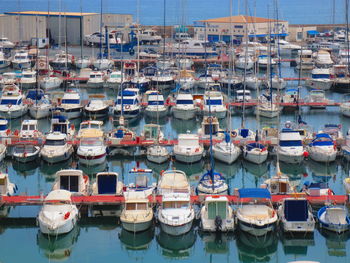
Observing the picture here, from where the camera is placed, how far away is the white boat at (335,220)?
22156 millimetres

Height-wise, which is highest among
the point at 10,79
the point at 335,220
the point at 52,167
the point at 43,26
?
the point at 43,26

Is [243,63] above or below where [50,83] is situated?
above

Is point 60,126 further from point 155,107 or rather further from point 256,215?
point 256,215

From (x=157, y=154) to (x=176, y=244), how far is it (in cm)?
887

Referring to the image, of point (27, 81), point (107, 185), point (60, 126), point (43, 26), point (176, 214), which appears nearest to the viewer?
point (176, 214)

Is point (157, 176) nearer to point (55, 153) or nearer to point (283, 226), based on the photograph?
point (55, 153)

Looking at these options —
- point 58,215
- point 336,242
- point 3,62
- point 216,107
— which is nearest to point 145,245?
point 58,215

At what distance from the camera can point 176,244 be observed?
2188cm

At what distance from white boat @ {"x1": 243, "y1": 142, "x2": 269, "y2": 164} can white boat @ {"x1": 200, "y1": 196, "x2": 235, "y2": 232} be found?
7.97m

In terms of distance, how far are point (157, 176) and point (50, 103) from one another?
1385 centimetres

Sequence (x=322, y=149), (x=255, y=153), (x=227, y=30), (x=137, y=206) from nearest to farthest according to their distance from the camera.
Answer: (x=137, y=206), (x=255, y=153), (x=322, y=149), (x=227, y=30)

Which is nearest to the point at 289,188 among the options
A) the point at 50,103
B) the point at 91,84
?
the point at 50,103

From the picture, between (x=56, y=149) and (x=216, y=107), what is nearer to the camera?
(x=56, y=149)

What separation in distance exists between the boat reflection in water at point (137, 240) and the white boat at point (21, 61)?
4000 cm
